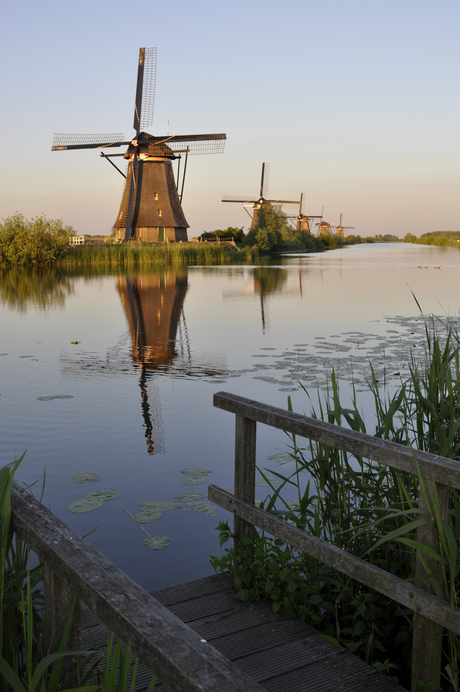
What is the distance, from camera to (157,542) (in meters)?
3.61

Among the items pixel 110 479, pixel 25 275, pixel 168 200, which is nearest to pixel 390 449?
pixel 110 479

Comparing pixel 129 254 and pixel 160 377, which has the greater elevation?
pixel 129 254

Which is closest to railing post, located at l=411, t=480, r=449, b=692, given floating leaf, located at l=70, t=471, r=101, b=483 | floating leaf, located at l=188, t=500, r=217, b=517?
floating leaf, located at l=188, t=500, r=217, b=517

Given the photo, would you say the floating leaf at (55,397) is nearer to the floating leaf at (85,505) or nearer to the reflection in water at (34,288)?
the floating leaf at (85,505)

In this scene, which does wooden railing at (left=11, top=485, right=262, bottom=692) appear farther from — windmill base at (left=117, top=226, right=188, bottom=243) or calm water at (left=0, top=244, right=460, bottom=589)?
windmill base at (left=117, top=226, right=188, bottom=243)

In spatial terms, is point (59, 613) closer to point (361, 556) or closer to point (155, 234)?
point (361, 556)

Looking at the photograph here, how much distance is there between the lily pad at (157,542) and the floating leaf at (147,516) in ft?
0.61

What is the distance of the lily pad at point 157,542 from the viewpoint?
3561 millimetres

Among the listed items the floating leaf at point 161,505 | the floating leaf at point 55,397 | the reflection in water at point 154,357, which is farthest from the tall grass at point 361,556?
the floating leaf at point 55,397

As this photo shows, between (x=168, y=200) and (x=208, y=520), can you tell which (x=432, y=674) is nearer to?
(x=208, y=520)

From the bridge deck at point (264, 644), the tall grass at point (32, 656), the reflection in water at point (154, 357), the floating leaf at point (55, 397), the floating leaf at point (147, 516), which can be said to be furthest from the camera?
the floating leaf at point (55, 397)

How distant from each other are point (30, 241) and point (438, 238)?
350 ft

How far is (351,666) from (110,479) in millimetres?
2788

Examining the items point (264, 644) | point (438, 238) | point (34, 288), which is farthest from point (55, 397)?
point (438, 238)
